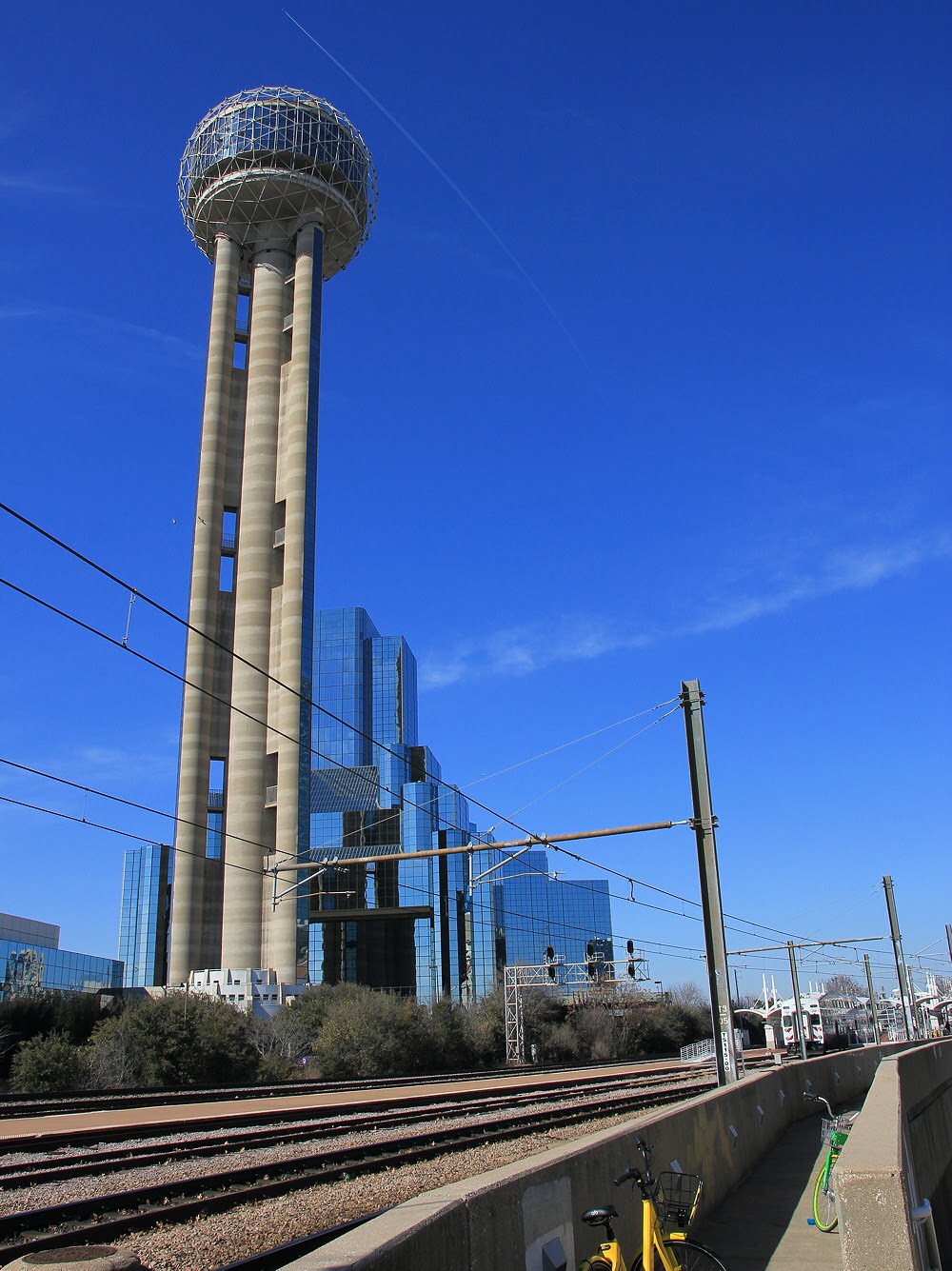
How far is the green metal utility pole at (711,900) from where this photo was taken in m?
20.2

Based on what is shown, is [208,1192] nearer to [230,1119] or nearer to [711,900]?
[230,1119]

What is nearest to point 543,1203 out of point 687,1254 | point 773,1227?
point 687,1254

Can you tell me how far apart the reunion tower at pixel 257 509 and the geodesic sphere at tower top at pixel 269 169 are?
0.50 ft

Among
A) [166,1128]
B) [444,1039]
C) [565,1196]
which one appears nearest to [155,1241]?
[565,1196]

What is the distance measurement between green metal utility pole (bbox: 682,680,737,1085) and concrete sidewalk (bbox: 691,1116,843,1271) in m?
4.36

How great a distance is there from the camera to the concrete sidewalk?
31.6ft

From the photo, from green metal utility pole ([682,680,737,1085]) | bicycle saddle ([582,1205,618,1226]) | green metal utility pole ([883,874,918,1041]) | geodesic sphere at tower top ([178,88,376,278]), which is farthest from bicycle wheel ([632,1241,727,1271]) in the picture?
geodesic sphere at tower top ([178,88,376,278])

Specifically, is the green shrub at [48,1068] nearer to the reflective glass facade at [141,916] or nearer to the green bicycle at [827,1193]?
the green bicycle at [827,1193]

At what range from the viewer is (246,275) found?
9288cm

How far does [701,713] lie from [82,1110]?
16.0m

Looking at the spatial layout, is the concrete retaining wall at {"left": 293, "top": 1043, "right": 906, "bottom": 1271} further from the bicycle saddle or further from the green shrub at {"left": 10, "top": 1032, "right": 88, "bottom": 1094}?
the green shrub at {"left": 10, "top": 1032, "right": 88, "bottom": 1094}

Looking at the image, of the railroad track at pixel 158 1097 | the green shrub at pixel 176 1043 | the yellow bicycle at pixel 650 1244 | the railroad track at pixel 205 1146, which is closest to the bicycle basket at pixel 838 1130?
the yellow bicycle at pixel 650 1244

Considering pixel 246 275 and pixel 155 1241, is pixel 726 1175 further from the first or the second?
pixel 246 275

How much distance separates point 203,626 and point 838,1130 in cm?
7057
